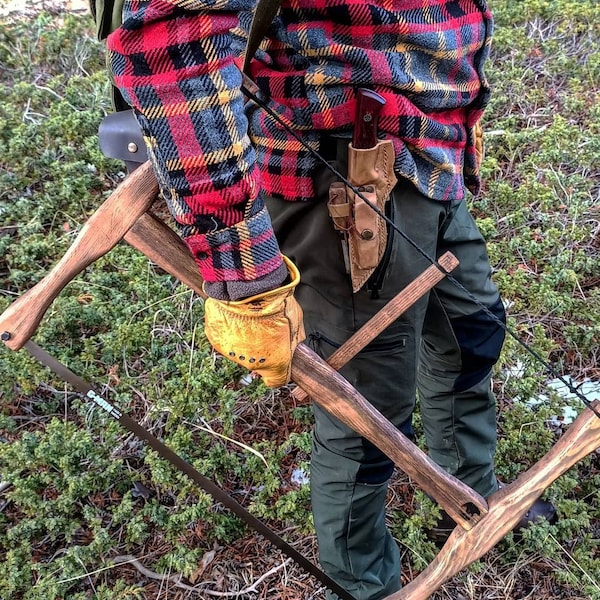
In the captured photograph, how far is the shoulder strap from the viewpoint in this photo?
1.17 meters

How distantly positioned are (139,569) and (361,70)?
1847mm

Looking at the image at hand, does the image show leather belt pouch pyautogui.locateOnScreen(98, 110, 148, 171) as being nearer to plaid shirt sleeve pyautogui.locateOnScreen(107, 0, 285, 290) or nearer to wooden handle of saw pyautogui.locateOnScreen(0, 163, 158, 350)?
wooden handle of saw pyautogui.locateOnScreen(0, 163, 158, 350)

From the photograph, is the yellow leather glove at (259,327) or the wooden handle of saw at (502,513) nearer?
the yellow leather glove at (259,327)

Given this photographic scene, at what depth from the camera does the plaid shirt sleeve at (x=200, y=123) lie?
3.33 feet

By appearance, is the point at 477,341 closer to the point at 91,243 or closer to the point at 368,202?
the point at 368,202

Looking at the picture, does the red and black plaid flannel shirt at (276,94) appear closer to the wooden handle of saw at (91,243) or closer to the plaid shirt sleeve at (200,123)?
the plaid shirt sleeve at (200,123)

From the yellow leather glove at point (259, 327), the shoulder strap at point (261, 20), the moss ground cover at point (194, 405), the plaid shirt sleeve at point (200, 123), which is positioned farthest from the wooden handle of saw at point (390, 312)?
the moss ground cover at point (194, 405)

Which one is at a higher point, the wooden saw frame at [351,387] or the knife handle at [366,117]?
the knife handle at [366,117]

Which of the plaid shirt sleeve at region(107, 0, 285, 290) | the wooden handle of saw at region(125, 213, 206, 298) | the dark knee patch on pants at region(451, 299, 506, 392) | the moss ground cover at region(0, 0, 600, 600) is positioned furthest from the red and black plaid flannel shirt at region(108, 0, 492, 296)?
the moss ground cover at region(0, 0, 600, 600)

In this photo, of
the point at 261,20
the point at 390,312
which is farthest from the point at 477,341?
the point at 261,20

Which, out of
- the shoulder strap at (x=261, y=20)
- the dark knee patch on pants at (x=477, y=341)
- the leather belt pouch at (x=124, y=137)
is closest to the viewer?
the shoulder strap at (x=261, y=20)

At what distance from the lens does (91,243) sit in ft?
4.56

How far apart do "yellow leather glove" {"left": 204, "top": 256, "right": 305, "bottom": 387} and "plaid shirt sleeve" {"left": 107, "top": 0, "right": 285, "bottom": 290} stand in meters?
0.06

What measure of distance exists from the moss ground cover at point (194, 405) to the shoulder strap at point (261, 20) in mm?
1619
